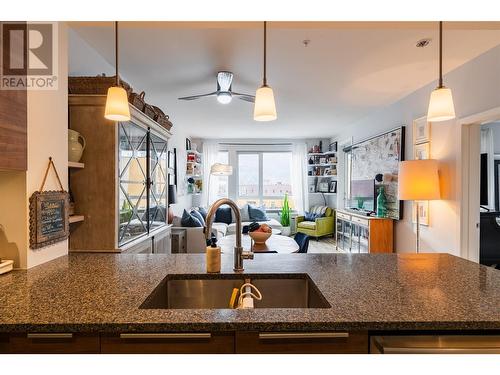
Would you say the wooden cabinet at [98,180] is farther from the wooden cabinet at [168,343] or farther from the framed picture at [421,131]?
the framed picture at [421,131]

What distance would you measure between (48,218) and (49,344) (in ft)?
2.71

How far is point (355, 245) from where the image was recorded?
5051mm

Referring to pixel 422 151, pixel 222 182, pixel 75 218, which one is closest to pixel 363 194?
pixel 422 151

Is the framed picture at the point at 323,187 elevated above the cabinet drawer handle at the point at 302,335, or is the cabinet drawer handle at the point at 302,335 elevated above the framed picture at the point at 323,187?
the framed picture at the point at 323,187

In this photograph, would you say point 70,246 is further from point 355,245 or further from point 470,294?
point 355,245

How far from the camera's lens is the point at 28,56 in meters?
1.37

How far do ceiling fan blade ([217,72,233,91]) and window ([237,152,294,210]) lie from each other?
15.3 ft

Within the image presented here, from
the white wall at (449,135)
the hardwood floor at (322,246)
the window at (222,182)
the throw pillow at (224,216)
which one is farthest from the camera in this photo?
the window at (222,182)

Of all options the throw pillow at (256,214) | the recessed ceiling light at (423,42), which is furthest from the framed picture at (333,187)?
the recessed ceiling light at (423,42)

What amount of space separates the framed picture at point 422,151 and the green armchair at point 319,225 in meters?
3.21

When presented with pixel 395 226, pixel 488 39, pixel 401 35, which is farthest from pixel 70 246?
pixel 395 226

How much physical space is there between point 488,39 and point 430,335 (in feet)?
8.65

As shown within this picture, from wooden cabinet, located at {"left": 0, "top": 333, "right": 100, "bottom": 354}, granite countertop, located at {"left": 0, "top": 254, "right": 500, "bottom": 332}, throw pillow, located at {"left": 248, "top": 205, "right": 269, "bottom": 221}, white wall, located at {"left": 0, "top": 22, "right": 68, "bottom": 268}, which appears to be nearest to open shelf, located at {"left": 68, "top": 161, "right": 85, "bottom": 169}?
→ white wall, located at {"left": 0, "top": 22, "right": 68, "bottom": 268}

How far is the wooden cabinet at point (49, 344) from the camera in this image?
0.88 meters
